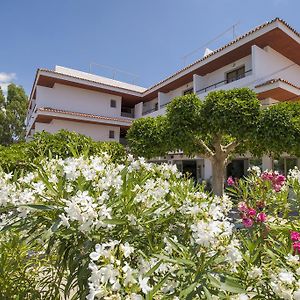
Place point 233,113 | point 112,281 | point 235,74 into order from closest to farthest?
1. point 112,281
2. point 233,113
3. point 235,74

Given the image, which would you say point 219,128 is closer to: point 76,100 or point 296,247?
point 296,247

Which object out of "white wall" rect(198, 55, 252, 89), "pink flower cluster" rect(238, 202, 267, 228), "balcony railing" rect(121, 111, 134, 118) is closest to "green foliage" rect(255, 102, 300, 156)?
"white wall" rect(198, 55, 252, 89)

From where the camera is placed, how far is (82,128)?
19641mm

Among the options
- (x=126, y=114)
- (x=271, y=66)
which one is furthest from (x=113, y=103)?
(x=271, y=66)

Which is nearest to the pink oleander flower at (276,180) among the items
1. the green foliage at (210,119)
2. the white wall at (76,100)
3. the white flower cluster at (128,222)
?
the white flower cluster at (128,222)

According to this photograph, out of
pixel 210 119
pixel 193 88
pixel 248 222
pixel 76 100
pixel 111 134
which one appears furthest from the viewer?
pixel 111 134

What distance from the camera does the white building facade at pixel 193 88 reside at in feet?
41.8

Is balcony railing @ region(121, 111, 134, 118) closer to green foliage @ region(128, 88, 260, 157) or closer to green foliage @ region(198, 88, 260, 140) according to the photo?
green foliage @ region(128, 88, 260, 157)

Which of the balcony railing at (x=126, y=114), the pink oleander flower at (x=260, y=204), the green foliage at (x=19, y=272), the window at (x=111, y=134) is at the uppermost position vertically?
the balcony railing at (x=126, y=114)

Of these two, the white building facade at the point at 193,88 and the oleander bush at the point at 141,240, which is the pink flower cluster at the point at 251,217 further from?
the white building facade at the point at 193,88

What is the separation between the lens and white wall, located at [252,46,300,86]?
41.7 feet

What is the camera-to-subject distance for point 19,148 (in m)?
8.65

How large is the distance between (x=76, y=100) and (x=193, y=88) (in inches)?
360

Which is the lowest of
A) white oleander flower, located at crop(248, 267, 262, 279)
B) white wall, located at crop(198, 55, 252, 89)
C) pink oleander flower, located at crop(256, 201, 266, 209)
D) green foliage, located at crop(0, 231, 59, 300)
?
green foliage, located at crop(0, 231, 59, 300)
